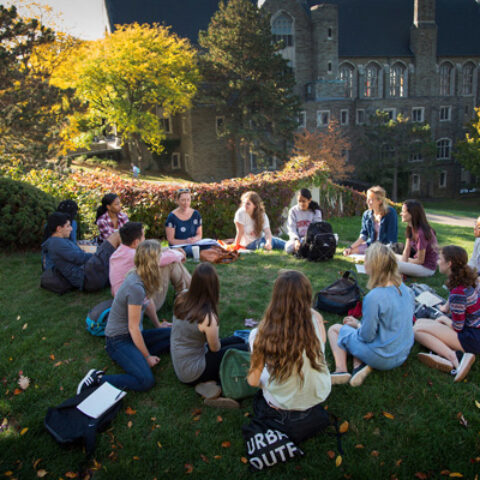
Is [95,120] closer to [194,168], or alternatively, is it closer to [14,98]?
[194,168]

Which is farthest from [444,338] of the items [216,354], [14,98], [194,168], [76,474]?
[194,168]

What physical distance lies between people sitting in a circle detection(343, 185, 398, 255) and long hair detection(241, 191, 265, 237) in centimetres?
214

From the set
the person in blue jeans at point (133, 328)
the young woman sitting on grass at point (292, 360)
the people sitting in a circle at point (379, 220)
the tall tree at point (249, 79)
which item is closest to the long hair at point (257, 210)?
the people sitting in a circle at point (379, 220)

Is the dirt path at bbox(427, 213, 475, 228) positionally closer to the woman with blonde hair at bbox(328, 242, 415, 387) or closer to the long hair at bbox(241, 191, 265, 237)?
the long hair at bbox(241, 191, 265, 237)

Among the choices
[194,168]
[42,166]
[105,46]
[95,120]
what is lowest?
[194,168]

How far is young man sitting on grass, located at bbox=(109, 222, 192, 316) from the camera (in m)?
5.52

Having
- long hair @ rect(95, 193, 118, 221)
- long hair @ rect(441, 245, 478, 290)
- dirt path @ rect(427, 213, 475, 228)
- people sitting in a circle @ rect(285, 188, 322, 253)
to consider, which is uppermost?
long hair @ rect(95, 193, 118, 221)

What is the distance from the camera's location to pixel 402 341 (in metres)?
4.48

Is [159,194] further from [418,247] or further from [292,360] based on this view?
[292,360]

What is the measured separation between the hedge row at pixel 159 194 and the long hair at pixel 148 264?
6.17m

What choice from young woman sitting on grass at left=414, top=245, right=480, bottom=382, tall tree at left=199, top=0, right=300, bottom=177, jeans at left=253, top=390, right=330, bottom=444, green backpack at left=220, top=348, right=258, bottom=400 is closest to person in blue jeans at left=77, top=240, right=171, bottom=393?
green backpack at left=220, top=348, right=258, bottom=400

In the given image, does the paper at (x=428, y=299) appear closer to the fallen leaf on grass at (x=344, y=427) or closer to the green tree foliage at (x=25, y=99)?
the fallen leaf on grass at (x=344, y=427)

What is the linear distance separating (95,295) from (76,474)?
11.8 ft

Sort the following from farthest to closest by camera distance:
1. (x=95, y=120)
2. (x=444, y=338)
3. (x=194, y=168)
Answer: (x=194, y=168)
(x=95, y=120)
(x=444, y=338)
